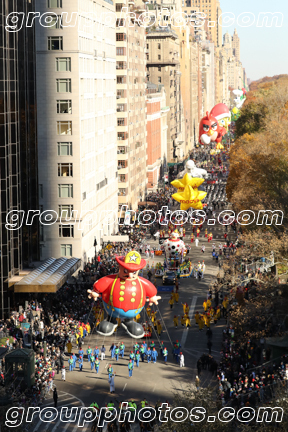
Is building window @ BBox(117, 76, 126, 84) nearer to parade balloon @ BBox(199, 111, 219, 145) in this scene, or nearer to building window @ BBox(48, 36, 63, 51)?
parade balloon @ BBox(199, 111, 219, 145)

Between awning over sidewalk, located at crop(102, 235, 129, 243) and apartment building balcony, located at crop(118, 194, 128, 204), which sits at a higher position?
apartment building balcony, located at crop(118, 194, 128, 204)

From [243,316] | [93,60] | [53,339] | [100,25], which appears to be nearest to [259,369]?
[243,316]

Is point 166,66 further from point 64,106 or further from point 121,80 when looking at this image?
point 64,106

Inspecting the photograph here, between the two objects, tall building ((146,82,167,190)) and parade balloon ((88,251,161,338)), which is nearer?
parade balloon ((88,251,161,338))

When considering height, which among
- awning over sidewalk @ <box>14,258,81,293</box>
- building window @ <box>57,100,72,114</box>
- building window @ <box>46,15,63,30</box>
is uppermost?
building window @ <box>46,15,63,30</box>

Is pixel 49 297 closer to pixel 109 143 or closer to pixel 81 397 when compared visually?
pixel 81 397

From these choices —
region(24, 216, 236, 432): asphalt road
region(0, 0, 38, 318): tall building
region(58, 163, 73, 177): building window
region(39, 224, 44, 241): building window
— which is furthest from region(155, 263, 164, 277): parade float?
region(24, 216, 236, 432): asphalt road
